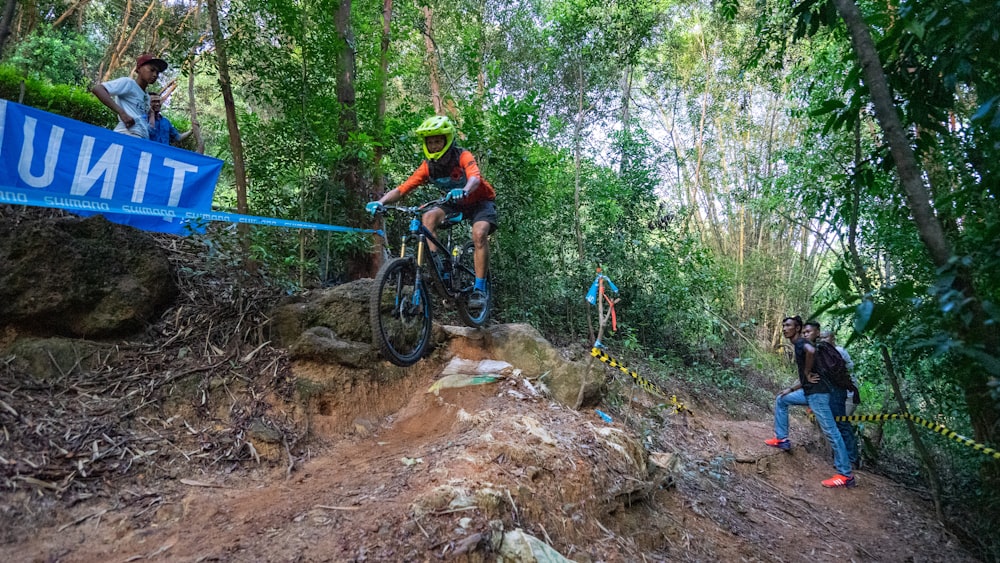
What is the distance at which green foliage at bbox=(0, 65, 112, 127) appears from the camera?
22.0 ft

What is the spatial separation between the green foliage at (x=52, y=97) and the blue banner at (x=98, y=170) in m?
3.74

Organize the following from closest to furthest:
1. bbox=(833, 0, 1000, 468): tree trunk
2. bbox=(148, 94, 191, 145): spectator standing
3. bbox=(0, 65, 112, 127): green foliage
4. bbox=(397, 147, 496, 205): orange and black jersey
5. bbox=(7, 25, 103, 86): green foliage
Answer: bbox=(833, 0, 1000, 468): tree trunk
bbox=(397, 147, 496, 205): orange and black jersey
bbox=(148, 94, 191, 145): spectator standing
bbox=(0, 65, 112, 127): green foliage
bbox=(7, 25, 103, 86): green foliage

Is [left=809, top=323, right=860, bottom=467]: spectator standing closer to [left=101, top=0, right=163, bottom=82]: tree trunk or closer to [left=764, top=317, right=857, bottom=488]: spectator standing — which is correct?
[left=764, top=317, right=857, bottom=488]: spectator standing

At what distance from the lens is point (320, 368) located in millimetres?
4027

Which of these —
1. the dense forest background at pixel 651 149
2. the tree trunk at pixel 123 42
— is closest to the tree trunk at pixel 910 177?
the dense forest background at pixel 651 149

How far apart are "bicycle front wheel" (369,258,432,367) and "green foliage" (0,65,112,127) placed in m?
5.89

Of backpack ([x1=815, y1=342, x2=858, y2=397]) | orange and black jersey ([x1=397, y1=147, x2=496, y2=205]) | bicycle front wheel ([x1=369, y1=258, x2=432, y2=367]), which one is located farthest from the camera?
backpack ([x1=815, y1=342, x2=858, y2=397])

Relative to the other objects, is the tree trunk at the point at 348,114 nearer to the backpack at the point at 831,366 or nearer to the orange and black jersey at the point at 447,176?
the orange and black jersey at the point at 447,176

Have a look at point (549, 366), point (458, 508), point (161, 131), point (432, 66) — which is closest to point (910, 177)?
point (458, 508)

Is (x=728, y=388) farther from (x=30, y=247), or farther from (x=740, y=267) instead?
(x=30, y=247)

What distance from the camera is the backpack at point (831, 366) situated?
6324 mm

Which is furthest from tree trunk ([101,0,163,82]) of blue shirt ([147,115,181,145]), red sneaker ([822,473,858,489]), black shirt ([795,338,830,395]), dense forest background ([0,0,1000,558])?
red sneaker ([822,473,858,489])

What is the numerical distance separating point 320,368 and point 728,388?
9.36 meters

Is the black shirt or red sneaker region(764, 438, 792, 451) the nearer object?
the black shirt
